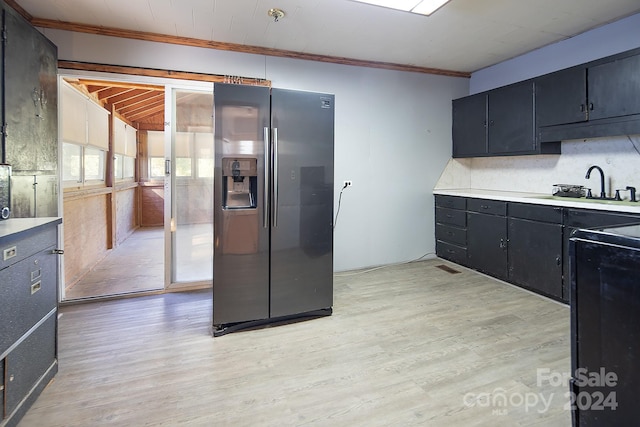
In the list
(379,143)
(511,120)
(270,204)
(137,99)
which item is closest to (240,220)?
(270,204)

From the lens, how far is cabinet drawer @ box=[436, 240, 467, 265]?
14.6 ft

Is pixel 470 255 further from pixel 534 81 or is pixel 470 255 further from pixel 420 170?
pixel 534 81

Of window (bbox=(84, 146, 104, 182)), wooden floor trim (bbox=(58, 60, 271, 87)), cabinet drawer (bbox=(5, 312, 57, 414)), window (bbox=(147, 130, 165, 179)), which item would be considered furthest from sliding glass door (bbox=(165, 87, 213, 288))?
window (bbox=(147, 130, 165, 179))

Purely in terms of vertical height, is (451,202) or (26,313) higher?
(451,202)

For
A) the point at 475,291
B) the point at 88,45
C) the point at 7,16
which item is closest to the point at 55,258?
the point at 7,16

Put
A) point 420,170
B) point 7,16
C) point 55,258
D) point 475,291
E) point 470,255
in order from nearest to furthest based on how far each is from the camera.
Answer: point 55,258
point 7,16
point 475,291
point 470,255
point 420,170

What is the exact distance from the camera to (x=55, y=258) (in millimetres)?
2074

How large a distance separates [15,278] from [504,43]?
15.1 feet

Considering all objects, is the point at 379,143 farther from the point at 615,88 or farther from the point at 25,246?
the point at 25,246

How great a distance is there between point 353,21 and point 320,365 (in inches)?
116

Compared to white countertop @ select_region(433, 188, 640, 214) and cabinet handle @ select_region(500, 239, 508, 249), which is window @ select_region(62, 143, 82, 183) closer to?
white countertop @ select_region(433, 188, 640, 214)

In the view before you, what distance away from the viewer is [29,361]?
70.2 inches

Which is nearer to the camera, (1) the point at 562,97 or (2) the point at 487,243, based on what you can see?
(1) the point at 562,97

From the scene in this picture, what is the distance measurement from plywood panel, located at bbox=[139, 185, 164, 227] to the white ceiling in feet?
19.5
